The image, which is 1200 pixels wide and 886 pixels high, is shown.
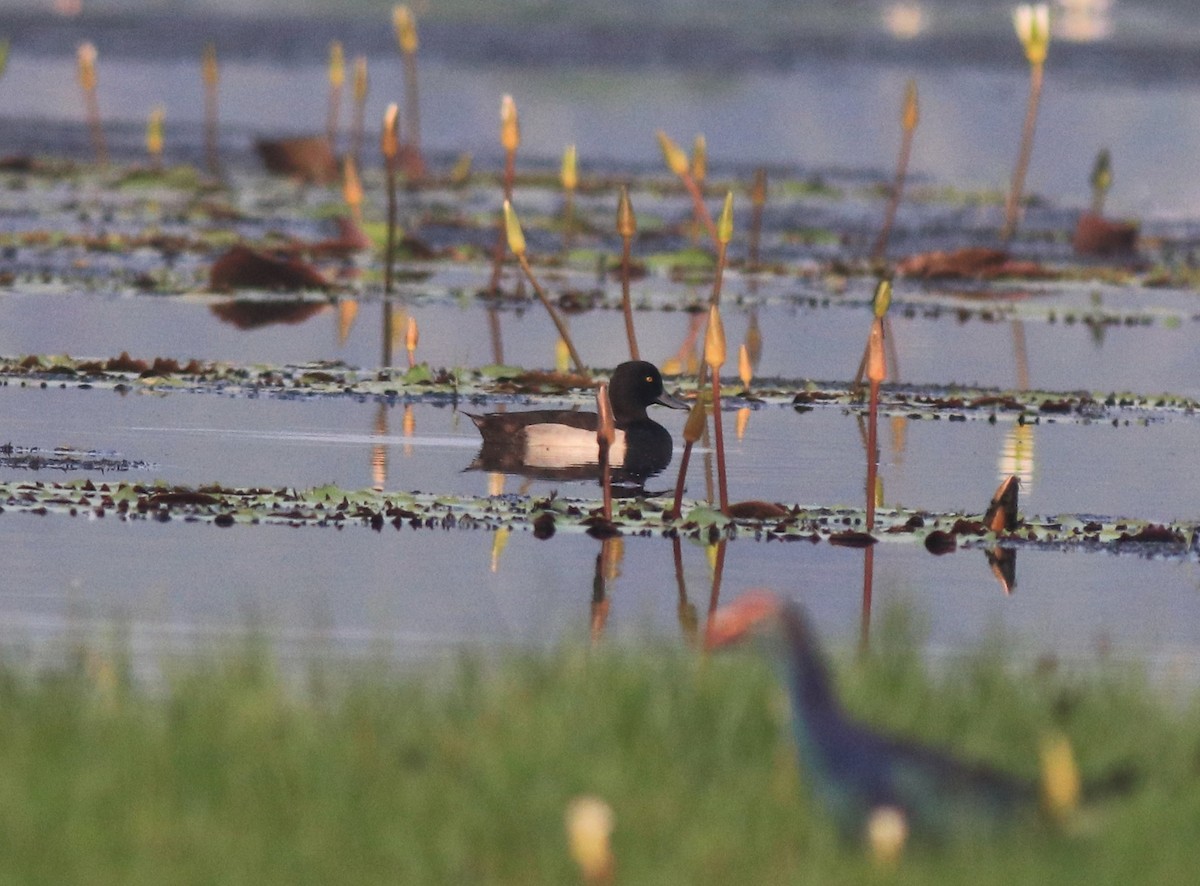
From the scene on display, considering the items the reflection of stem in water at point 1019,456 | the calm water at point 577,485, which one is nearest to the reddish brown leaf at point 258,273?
the calm water at point 577,485

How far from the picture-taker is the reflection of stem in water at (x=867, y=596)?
7.05 meters

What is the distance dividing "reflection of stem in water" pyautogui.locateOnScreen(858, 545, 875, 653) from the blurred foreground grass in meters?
0.64

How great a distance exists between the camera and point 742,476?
34.7ft

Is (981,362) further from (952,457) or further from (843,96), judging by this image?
(843,96)

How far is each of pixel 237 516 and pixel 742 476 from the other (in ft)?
7.52

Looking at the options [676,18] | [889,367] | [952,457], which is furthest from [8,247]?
[676,18]

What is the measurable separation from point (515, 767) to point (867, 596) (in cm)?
310

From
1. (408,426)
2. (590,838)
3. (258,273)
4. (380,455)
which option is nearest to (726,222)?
(380,455)

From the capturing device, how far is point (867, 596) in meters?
8.34

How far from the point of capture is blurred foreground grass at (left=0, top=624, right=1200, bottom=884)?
4.96 m

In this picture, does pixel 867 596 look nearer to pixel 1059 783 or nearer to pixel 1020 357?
pixel 1059 783

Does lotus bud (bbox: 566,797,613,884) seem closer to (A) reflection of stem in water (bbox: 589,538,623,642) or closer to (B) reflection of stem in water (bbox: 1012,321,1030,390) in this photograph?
(A) reflection of stem in water (bbox: 589,538,623,642)

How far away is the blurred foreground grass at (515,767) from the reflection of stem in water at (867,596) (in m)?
0.64

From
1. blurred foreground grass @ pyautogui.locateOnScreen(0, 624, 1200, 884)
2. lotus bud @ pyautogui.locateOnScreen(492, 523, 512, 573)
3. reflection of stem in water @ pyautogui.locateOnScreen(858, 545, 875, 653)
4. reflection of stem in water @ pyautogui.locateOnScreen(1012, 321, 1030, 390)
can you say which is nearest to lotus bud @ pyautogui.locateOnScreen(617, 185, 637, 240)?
lotus bud @ pyautogui.locateOnScreen(492, 523, 512, 573)
